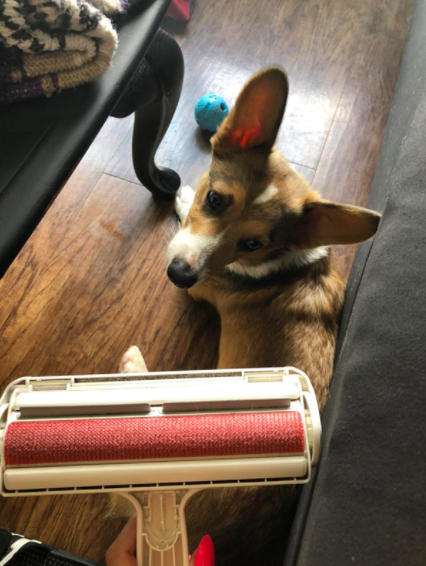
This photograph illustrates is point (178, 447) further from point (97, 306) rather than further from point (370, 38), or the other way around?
point (370, 38)

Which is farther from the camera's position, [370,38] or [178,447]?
[370,38]

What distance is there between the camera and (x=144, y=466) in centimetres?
84

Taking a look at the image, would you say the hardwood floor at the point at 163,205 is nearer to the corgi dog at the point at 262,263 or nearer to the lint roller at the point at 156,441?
the corgi dog at the point at 262,263

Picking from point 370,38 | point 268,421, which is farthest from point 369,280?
point 370,38

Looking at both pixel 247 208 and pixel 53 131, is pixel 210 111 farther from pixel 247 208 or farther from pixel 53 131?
pixel 53 131

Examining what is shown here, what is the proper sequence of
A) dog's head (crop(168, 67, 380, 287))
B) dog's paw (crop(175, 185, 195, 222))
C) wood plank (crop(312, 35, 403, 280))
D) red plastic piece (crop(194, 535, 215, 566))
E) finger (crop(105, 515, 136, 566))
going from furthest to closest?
wood plank (crop(312, 35, 403, 280))
dog's paw (crop(175, 185, 195, 222))
dog's head (crop(168, 67, 380, 287))
finger (crop(105, 515, 136, 566))
red plastic piece (crop(194, 535, 215, 566))

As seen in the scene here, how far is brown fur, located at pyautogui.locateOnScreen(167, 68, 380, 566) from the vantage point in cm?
125

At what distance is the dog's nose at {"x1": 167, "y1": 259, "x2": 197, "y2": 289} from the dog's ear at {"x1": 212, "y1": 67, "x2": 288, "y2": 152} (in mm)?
412

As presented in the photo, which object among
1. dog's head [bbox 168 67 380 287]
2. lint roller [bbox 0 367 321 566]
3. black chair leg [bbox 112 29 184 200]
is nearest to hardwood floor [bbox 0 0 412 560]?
black chair leg [bbox 112 29 184 200]

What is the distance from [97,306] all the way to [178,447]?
48.0 inches

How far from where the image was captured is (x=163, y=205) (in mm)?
2209

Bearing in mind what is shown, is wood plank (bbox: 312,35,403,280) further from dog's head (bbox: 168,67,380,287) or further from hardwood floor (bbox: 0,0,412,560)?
dog's head (bbox: 168,67,380,287)

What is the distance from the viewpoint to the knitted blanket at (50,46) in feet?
3.58

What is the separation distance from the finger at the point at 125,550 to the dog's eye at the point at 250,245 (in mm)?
905
